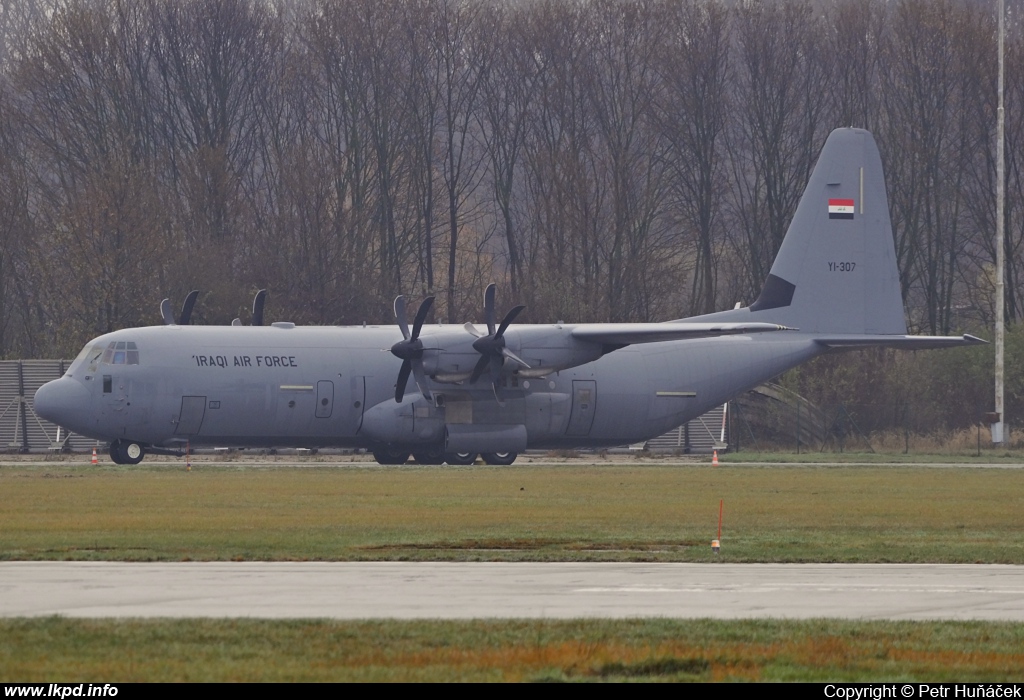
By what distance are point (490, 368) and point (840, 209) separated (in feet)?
37.5

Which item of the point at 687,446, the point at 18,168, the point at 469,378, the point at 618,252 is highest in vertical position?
the point at 18,168

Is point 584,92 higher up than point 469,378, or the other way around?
point 584,92

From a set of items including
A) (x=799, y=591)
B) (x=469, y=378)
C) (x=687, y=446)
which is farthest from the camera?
(x=687, y=446)

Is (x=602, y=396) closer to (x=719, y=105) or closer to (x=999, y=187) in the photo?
(x=999, y=187)

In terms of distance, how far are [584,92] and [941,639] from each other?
47.6 metres

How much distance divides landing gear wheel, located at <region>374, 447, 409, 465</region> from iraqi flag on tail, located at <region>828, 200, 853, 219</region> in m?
13.5

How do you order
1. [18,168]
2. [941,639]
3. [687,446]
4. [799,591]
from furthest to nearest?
1. [18,168]
2. [687,446]
3. [799,591]
4. [941,639]

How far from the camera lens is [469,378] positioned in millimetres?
34688

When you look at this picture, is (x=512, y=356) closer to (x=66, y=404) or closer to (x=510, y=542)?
(x=66, y=404)

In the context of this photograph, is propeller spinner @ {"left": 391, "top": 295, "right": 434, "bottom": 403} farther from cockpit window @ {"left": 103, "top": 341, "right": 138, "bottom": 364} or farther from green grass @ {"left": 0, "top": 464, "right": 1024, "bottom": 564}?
cockpit window @ {"left": 103, "top": 341, "right": 138, "bottom": 364}

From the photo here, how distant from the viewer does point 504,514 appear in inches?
889

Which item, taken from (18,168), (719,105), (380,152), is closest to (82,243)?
(18,168)

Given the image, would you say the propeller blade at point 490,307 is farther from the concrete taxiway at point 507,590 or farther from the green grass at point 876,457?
the concrete taxiway at point 507,590

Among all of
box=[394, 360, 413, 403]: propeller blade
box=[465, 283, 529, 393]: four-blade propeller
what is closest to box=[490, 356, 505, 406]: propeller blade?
box=[465, 283, 529, 393]: four-blade propeller
